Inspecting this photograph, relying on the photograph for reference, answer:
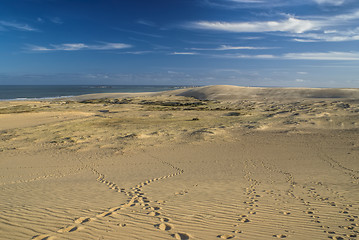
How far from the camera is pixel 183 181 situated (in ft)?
26.7

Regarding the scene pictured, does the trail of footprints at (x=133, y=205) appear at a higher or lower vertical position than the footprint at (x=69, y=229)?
lower

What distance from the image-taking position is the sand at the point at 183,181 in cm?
477

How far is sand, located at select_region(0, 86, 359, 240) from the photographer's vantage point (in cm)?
477

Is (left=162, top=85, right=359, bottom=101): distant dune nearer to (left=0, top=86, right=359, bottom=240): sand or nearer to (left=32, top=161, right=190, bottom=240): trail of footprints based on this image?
(left=0, top=86, right=359, bottom=240): sand

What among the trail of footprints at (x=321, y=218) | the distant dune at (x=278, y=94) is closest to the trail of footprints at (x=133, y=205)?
the trail of footprints at (x=321, y=218)

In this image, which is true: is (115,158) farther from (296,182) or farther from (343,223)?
(343,223)

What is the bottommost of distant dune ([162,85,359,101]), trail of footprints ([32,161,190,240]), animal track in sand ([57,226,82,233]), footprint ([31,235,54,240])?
trail of footprints ([32,161,190,240])

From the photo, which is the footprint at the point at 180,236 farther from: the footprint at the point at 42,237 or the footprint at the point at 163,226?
the footprint at the point at 42,237

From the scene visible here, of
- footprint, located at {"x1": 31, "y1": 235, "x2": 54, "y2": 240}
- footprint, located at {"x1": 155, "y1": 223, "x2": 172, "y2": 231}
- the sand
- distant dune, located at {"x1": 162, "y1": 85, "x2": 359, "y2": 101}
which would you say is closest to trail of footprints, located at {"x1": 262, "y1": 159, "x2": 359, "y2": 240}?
the sand

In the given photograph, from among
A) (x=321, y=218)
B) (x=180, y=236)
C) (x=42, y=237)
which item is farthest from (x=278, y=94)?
(x=42, y=237)

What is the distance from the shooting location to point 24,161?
10.9 m

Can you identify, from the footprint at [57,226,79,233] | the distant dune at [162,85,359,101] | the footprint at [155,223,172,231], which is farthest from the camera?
the distant dune at [162,85,359,101]

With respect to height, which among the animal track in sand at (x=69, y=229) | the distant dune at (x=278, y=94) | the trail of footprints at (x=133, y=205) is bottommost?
the trail of footprints at (x=133, y=205)

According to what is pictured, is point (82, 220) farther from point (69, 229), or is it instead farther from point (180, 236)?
point (180, 236)
